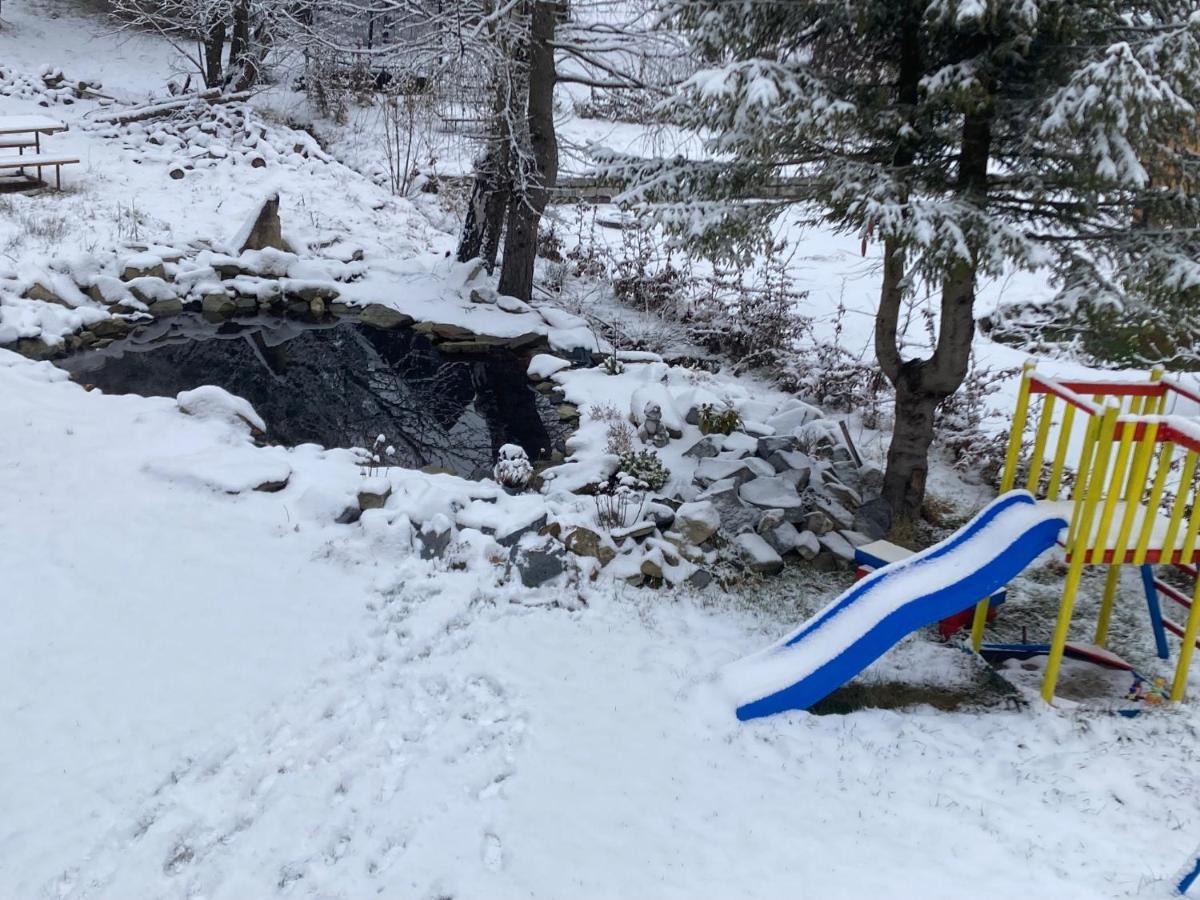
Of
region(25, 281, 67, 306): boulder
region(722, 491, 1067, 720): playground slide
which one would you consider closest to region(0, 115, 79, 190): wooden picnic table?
region(25, 281, 67, 306): boulder

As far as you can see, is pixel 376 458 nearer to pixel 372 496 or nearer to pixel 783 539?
pixel 372 496

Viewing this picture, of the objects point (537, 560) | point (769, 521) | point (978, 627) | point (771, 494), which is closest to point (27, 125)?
point (537, 560)

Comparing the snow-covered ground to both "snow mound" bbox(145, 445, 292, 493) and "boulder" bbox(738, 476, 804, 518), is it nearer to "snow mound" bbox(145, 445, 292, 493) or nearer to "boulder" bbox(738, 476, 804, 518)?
"snow mound" bbox(145, 445, 292, 493)

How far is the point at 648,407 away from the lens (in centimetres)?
787

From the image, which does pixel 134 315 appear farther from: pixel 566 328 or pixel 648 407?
pixel 648 407

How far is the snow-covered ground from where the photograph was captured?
3660 mm

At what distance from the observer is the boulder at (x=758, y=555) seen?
20.1 feet

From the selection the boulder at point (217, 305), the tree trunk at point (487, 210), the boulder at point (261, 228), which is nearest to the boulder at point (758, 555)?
the tree trunk at point (487, 210)

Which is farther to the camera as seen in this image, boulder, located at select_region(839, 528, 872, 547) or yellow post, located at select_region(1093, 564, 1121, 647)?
boulder, located at select_region(839, 528, 872, 547)

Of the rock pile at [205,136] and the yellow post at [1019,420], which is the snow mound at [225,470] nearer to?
the yellow post at [1019,420]

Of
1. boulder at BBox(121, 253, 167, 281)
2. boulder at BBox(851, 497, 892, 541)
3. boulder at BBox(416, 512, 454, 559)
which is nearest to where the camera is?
boulder at BBox(416, 512, 454, 559)

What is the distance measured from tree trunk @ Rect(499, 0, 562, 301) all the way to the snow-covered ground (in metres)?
4.99

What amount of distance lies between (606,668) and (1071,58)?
14.0 ft

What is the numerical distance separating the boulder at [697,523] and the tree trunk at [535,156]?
16.2ft
